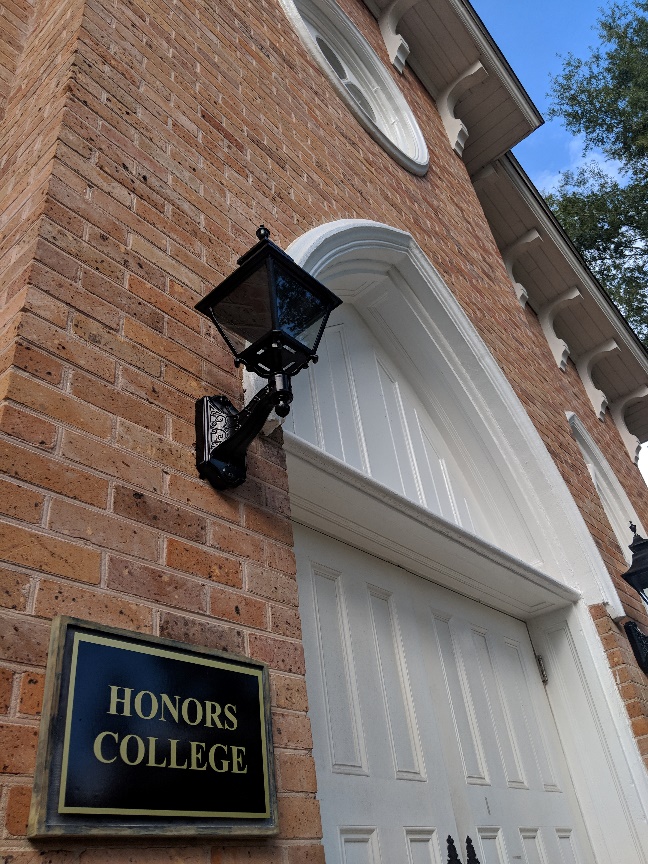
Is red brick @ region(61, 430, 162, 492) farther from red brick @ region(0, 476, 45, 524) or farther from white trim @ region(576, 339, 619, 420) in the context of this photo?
white trim @ region(576, 339, 619, 420)

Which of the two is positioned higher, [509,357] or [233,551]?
[509,357]

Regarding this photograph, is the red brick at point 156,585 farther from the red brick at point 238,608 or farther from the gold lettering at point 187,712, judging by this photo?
the gold lettering at point 187,712

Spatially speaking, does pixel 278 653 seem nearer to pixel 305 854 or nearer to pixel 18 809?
pixel 305 854

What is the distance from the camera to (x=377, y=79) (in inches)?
218

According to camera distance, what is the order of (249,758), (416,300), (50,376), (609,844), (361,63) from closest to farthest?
1. (249,758)
2. (50,376)
3. (609,844)
4. (416,300)
5. (361,63)

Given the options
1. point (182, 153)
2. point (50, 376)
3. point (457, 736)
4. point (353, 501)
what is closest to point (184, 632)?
point (50, 376)

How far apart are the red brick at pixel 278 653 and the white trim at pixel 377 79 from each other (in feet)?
11.9

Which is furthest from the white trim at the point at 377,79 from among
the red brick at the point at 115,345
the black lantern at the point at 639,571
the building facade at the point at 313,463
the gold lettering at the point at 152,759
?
the gold lettering at the point at 152,759

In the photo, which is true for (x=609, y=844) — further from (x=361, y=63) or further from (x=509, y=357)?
(x=361, y=63)

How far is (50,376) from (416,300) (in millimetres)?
2717

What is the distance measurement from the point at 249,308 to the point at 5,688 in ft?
3.30

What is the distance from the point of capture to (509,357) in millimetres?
4441

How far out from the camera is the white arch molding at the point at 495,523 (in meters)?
2.77

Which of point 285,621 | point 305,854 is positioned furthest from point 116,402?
point 305,854
